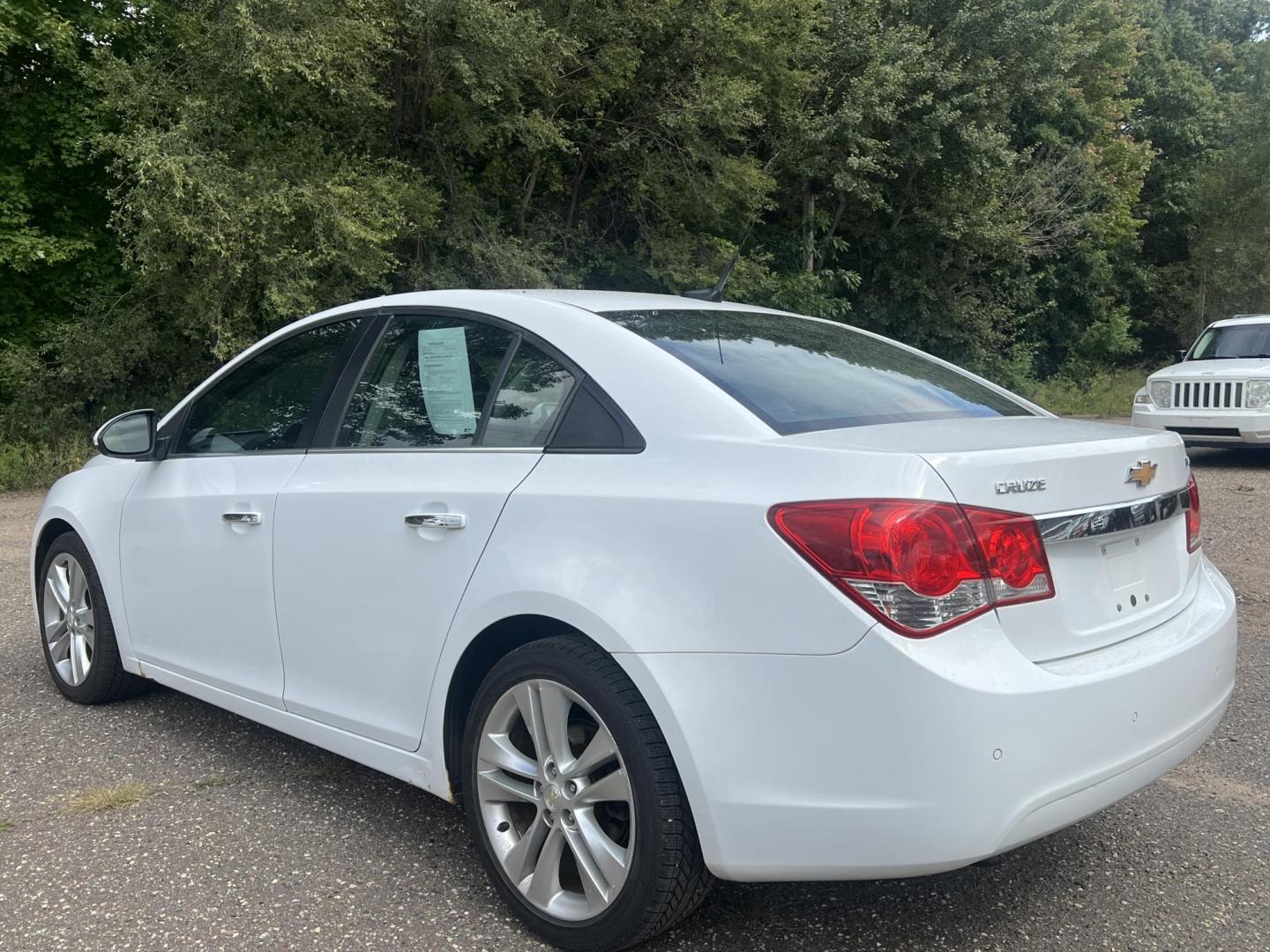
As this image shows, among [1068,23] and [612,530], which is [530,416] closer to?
[612,530]

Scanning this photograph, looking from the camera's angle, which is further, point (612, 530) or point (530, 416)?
point (530, 416)

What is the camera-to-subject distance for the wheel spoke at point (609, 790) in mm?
2543

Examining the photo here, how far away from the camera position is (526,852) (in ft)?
9.17

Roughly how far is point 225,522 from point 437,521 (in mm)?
1100

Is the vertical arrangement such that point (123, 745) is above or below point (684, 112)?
below

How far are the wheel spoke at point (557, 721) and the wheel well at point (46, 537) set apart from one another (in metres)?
2.87

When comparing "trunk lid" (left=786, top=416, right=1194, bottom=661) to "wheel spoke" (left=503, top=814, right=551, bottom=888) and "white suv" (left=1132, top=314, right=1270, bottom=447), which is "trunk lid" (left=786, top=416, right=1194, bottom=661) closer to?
"wheel spoke" (left=503, top=814, right=551, bottom=888)

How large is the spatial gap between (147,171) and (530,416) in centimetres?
Result: 1218

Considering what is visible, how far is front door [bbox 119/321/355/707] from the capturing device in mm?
3570

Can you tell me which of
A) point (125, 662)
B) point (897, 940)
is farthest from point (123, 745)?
point (897, 940)

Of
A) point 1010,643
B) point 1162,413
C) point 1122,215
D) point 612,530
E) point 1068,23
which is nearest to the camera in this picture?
point 1010,643

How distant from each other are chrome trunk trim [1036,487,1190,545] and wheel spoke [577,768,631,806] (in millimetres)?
1070

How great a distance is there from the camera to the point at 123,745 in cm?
420

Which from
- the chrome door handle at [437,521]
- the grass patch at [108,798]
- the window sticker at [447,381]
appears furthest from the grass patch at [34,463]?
the chrome door handle at [437,521]
